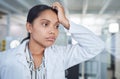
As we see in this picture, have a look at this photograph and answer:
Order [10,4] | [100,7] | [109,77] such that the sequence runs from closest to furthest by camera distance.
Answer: [10,4] < [100,7] < [109,77]

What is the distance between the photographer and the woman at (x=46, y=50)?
0.82 metres

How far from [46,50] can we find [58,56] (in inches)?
2.4

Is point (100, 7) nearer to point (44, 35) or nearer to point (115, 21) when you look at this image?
point (115, 21)

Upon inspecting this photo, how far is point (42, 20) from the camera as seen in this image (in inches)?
32.8

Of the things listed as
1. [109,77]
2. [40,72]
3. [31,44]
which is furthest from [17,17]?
[109,77]

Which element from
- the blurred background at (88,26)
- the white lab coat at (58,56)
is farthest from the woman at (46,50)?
the blurred background at (88,26)

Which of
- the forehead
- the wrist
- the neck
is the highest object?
the forehead

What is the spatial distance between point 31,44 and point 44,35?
0.34 ft

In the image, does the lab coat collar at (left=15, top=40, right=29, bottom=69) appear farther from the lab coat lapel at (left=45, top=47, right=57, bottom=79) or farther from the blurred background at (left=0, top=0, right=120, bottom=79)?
the blurred background at (left=0, top=0, right=120, bottom=79)

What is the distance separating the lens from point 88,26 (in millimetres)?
1646

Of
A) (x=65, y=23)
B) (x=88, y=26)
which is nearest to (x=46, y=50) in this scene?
(x=65, y=23)

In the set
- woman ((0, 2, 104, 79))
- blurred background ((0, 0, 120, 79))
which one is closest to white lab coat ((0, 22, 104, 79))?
woman ((0, 2, 104, 79))

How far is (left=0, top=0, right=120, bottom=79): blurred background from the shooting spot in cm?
149

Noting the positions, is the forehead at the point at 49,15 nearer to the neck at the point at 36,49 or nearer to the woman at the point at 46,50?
the woman at the point at 46,50
